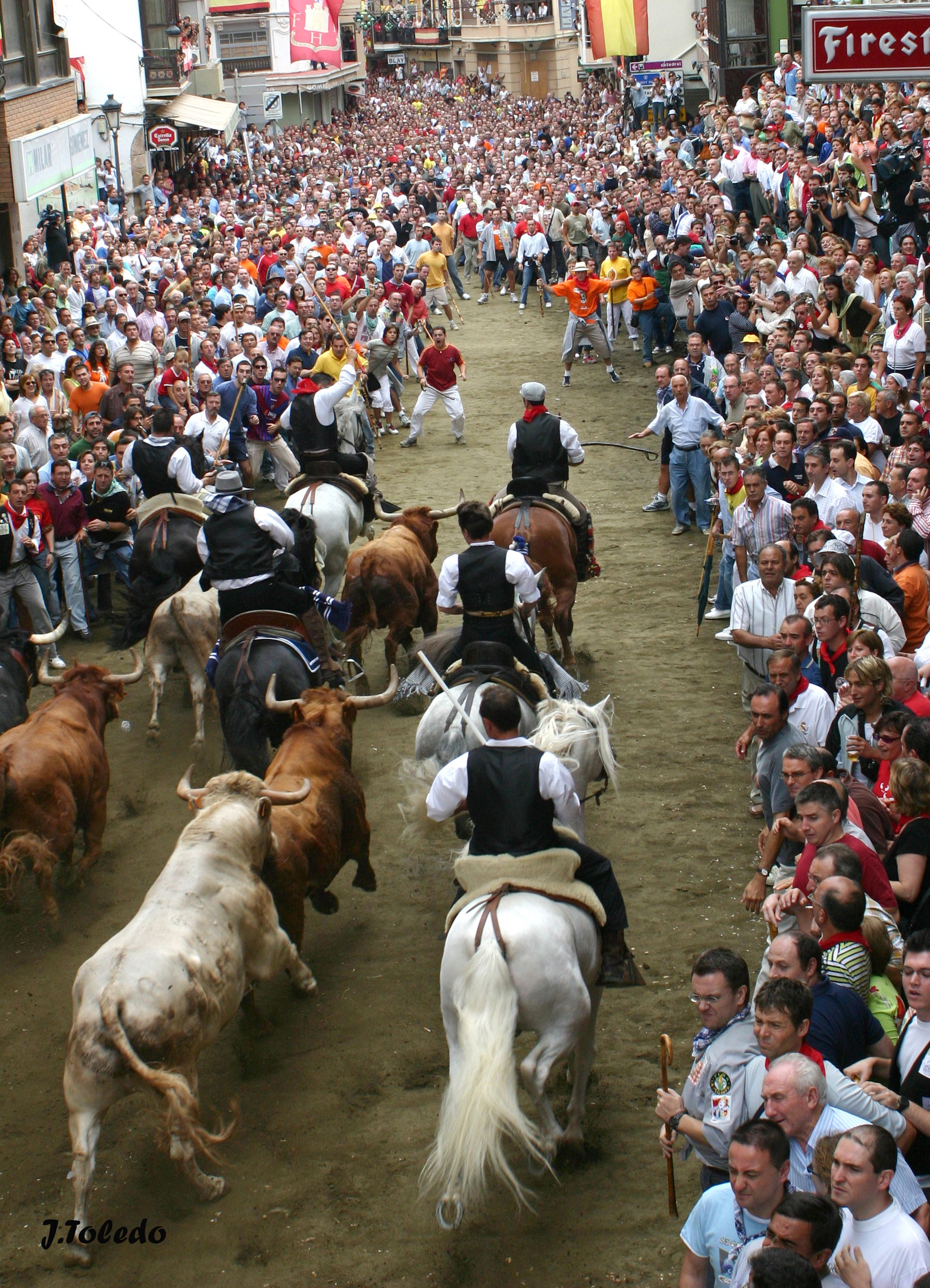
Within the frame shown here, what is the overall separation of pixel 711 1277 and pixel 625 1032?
263cm

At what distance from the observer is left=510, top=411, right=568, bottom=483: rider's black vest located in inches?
432

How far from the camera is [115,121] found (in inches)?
1170

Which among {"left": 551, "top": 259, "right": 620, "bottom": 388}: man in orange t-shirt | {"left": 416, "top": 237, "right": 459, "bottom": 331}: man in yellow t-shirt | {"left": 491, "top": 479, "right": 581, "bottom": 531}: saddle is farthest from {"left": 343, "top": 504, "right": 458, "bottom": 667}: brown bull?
{"left": 416, "top": 237, "right": 459, "bottom": 331}: man in yellow t-shirt

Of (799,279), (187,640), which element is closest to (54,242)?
(799,279)

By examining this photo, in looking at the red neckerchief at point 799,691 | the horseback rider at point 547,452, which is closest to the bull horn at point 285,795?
the red neckerchief at point 799,691

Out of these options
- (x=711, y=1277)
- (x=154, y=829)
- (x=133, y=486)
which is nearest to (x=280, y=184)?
(x=133, y=486)

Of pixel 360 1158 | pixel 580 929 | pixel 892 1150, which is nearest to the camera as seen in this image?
pixel 892 1150

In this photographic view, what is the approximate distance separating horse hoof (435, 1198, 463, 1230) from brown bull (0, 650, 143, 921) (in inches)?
121

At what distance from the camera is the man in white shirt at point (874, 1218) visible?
140 inches

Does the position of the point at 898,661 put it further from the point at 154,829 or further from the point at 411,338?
the point at 411,338

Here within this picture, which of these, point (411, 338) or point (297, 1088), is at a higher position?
point (411, 338)

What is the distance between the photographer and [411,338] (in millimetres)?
21422

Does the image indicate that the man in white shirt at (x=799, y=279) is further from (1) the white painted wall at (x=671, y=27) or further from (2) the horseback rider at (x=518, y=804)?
(1) the white painted wall at (x=671, y=27)

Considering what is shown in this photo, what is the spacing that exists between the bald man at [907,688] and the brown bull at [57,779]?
4522mm
